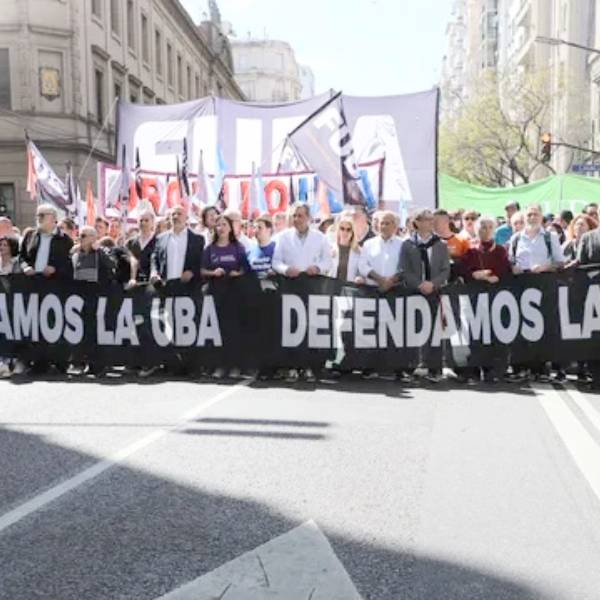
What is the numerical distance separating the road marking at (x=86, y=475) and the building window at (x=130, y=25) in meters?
38.3

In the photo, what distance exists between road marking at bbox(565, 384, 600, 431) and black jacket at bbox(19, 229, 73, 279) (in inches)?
214

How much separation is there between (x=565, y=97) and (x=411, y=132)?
42327 millimetres

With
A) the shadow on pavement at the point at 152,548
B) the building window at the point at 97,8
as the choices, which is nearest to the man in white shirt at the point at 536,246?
the shadow on pavement at the point at 152,548

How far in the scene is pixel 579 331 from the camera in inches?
325

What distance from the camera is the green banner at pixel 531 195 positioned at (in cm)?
1703

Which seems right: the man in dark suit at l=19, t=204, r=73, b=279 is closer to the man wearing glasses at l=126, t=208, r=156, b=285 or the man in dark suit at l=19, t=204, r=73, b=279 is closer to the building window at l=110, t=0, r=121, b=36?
the man wearing glasses at l=126, t=208, r=156, b=285

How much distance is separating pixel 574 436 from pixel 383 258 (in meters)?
3.22

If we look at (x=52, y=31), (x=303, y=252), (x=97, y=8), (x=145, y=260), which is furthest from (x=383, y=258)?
(x=97, y=8)

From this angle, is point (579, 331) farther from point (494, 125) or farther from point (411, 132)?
point (494, 125)

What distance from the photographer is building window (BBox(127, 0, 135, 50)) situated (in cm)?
4156

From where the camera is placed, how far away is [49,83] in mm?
33688

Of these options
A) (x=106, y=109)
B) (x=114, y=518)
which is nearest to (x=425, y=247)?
(x=114, y=518)

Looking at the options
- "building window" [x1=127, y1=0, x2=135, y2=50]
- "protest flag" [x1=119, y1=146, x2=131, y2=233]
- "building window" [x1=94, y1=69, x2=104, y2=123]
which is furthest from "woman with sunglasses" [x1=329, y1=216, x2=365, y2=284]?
"building window" [x1=127, y1=0, x2=135, y2=50]

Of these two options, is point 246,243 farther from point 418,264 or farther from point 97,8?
point 97,8
